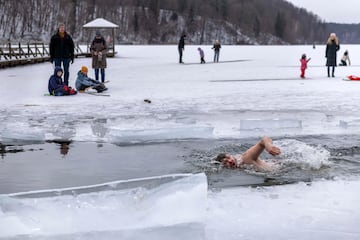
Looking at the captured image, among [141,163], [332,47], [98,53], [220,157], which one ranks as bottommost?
[141,163]

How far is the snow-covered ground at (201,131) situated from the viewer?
11.7ft

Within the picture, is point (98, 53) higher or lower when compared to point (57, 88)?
higher

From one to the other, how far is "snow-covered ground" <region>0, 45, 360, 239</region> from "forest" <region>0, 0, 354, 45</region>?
3178 inches

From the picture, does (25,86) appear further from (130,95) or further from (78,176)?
(78,176)

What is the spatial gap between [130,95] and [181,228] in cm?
885

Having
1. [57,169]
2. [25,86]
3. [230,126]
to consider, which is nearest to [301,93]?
[230,126]

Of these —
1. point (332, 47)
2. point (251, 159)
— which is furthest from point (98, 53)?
point (251, 159)

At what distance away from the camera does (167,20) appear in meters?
135

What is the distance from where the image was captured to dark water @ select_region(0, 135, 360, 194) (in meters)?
5.04

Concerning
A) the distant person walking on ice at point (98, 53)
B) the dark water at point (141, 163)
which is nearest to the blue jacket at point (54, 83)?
the distant person walking on ice at point (98, 53)

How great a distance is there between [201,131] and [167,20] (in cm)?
13017

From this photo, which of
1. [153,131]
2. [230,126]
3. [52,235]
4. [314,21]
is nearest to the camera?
[52,235]

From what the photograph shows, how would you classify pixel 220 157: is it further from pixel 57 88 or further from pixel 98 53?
pixel 98 53

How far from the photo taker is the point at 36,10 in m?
97.1
